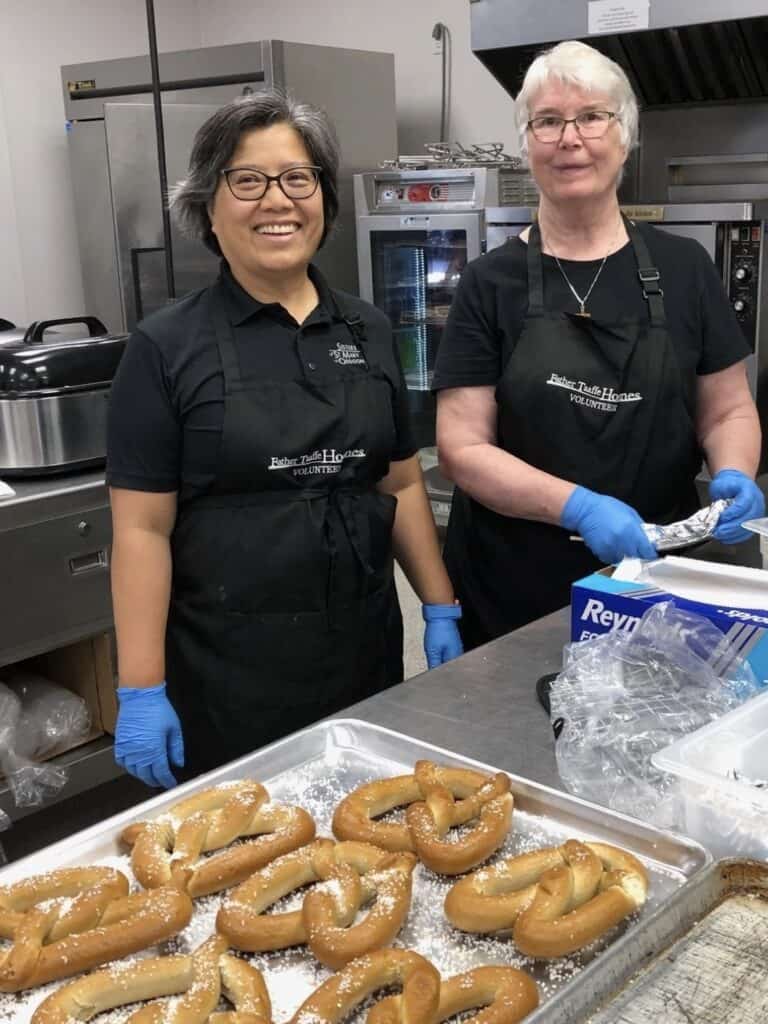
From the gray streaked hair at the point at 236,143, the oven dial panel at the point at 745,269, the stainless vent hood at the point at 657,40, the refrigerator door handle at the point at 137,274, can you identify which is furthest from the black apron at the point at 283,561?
the refrigerator door handle at the point at 137,274

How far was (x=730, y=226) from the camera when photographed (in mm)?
2922

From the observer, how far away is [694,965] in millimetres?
820

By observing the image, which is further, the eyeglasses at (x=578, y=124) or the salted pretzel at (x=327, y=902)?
the eyeglasses at (x=578, y=124)

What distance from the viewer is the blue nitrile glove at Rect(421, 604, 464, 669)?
1.79 m

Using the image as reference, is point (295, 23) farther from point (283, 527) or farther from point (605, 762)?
point (605, 762)

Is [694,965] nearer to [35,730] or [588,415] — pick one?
[588,415]

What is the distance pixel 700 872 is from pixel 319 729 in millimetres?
478

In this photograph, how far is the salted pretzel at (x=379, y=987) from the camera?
779 mm

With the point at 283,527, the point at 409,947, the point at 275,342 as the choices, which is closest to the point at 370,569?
the point at 283,527

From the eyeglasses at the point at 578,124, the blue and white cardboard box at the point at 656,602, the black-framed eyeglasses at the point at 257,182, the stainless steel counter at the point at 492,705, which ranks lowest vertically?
the stainless steel counter at the point at 492,705

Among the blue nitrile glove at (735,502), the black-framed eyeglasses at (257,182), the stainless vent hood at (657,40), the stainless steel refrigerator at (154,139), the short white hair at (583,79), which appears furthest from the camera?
the stainless steel refrigerator at (154,139)

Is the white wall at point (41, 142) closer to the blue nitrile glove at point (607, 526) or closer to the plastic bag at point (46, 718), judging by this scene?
the plastic bag at point (46, 718)

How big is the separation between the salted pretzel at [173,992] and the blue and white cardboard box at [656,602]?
659 millimetres

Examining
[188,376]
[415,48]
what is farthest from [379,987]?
[415,48]
